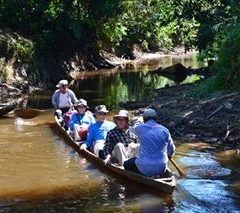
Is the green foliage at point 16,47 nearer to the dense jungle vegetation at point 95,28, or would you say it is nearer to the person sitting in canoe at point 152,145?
the dense jungle vegetation at point 95,28

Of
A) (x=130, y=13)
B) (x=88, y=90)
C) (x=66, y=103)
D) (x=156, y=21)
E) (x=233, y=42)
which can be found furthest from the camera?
(x=156, y=21)

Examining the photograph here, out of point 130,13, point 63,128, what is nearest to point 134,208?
point 63,128

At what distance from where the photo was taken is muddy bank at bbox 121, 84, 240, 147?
47.7 ft

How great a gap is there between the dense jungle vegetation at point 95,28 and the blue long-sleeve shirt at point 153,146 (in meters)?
8.59

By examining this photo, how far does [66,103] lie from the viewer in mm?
17859

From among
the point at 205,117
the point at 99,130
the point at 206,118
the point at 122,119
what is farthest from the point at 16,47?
the point at 122,119

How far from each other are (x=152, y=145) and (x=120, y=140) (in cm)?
172

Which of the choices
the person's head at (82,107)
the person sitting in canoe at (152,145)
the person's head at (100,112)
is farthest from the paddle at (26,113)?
the person sitting in canoe at (152,145)

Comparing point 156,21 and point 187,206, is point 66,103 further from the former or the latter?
point 156,21

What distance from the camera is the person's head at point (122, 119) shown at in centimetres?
1110

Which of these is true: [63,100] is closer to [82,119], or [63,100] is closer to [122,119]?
[82,119]

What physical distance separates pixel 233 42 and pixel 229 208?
10587 millimetres

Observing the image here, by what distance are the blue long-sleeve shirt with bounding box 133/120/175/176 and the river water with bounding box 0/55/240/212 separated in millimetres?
501

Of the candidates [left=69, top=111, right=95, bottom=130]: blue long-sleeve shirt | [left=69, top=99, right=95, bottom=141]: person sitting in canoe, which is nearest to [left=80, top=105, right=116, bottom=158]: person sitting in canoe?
[left=69, top=99, right=95, bottom=141]: person sitting in canoe
